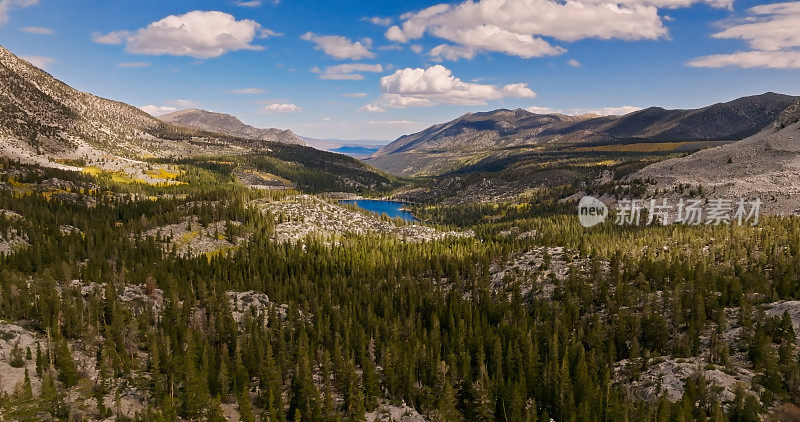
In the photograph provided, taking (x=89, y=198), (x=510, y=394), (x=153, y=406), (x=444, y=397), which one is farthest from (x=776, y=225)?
(x=89, y=198)

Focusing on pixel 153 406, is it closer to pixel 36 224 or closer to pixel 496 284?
pixel 496 284

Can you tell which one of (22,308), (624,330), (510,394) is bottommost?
(510,394)

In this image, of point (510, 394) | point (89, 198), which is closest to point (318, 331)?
point (510, 394)

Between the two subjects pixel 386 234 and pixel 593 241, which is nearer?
pixel 593 241

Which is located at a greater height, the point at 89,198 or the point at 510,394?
the point at 89,198

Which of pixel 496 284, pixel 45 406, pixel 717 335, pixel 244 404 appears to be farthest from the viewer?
pixel 496 284

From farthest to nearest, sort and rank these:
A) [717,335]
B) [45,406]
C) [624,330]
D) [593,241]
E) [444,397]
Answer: [593,241] < [624,330] < [717,335] < [444,397] < [45,406]
